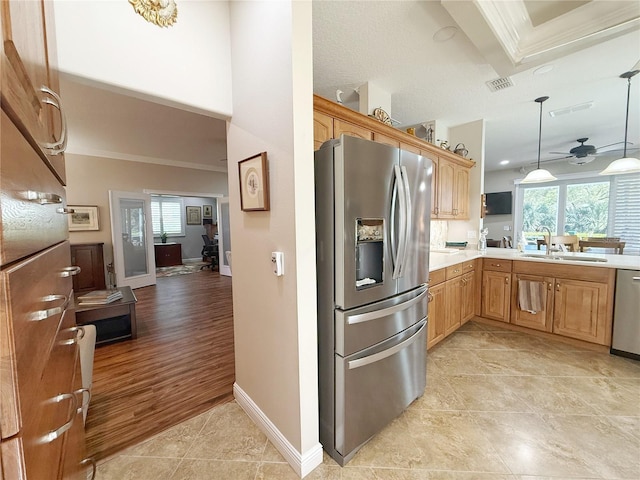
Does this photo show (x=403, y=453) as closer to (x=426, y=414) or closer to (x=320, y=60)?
(x=426, y=414)

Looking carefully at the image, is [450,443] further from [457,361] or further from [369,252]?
[369,252]

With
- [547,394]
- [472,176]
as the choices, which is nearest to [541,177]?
[472,176]

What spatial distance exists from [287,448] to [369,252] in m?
1.25

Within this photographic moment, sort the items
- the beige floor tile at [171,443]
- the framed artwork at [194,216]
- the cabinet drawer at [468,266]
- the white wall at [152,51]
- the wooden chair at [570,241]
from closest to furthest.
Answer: the white wall at [152,51] → the beige floor tile at [171,443] → the cabinet drawer at [468,266] → the wooden chair at [570,241] → the framed artwork at [194,216]

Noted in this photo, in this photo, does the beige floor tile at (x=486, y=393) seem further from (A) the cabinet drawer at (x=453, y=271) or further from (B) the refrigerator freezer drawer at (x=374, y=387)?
(A) the cabinet drawer at (x=453, y=271)

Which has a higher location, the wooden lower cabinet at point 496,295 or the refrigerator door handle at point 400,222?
the refrigerator door handle at point 400,222

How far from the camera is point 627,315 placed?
254 cm

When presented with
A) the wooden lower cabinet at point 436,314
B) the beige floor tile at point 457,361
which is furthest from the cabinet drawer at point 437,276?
the beige floor tile at point 457,361

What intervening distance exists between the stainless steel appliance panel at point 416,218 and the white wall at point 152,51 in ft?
4.26

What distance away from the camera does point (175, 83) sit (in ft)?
5.09

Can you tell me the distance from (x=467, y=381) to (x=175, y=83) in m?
3.11

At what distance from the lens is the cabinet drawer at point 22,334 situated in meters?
0.41

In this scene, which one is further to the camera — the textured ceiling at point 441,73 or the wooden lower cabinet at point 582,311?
the wooden lower cabinet at point 582,311

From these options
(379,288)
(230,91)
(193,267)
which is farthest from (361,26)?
(193,267)
